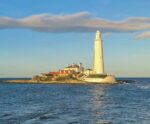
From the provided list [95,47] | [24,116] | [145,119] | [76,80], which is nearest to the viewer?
[145,119]

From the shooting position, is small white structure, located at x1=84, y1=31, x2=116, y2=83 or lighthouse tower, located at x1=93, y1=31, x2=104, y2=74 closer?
lighthouse tower, located at x1=93, y1=31, x2=104, y2=74

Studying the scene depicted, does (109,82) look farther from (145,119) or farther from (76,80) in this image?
(145,119)

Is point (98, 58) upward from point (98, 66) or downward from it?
upward

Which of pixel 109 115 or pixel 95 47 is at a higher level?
pixel 95 47

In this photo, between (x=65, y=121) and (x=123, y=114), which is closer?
(x=65, y=121)

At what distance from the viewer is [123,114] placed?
49469 millimetres

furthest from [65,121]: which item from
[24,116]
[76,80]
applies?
[76,80]

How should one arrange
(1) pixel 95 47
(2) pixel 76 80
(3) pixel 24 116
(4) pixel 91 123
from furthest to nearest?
(2) pixel 76 80 < (1) pixel 95 47 < (3) pixel 24 116 < (4) pixel 91 123

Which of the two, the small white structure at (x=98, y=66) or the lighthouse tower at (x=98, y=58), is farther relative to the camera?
the small white structure at (x=98, y=66)

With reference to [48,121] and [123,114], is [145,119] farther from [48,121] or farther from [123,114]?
[48,121]

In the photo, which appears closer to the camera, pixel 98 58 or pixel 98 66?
pixel 98 58

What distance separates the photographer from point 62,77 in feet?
656

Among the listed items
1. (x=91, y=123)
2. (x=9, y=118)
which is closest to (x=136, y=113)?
(x=91, y=123)

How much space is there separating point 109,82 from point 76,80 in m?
21.1
